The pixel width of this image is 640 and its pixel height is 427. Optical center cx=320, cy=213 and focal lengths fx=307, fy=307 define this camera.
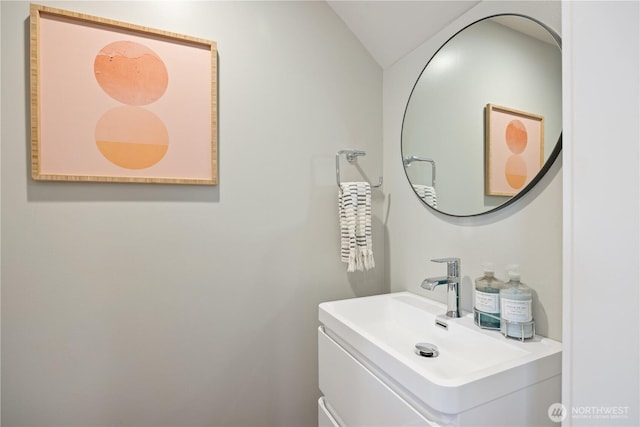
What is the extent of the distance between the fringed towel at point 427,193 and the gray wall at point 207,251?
10.7 inches

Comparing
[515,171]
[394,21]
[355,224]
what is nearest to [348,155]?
[355,224]

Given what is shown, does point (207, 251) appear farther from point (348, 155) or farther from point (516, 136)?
point (516, 136)

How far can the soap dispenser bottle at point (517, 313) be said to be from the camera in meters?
0.83

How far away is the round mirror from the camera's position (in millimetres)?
869

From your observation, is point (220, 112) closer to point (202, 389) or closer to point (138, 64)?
point (138, 64)

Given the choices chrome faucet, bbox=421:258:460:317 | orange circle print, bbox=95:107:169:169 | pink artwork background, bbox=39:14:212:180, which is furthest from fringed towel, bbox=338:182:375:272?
orange circle print, bbox=95:107:169:169

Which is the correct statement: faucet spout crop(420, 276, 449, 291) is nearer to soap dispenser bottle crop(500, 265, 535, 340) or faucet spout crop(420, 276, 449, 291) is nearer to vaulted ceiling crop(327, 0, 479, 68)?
soap dispenser bottle crop(500, 265, 535, 340)

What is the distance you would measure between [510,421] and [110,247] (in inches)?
50.8

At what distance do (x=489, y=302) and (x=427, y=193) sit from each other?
48 cm

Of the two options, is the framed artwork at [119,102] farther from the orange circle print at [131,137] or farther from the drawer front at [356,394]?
the drawer front at [356,394]

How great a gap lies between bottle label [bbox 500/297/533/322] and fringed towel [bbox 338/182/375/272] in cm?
60

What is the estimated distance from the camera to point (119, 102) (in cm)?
109
